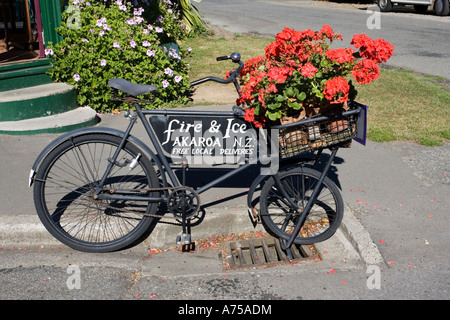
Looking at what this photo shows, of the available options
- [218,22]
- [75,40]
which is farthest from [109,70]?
[218,22]

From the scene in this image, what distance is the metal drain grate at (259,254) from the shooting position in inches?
156

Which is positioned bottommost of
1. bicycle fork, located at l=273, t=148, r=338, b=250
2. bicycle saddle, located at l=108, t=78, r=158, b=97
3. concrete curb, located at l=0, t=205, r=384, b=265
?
concrete curb, located at l=0, t=205, r=384, b=265

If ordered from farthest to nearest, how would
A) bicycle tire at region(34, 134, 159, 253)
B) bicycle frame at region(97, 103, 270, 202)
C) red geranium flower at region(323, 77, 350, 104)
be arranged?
bicycle tire at region(34, 134, 159, 253) → bicycle frame at region(97, 103, 270, 202) → red geranium flower at region(323, 77, 350, 104)

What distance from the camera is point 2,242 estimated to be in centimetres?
421

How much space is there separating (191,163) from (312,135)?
944mm

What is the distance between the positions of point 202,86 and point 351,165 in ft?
13.1

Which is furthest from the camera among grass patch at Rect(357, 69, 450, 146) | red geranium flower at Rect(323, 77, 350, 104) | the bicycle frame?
grass patch at Rect(357, 69, 450, 146)

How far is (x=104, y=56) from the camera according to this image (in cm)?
703

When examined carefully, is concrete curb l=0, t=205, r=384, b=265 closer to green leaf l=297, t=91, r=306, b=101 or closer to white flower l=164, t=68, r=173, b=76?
green leaf l=297, t=91, r=306, b=101

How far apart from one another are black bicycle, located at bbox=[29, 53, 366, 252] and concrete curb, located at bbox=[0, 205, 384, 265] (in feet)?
0.35

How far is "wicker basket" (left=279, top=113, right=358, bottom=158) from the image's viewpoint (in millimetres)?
3678

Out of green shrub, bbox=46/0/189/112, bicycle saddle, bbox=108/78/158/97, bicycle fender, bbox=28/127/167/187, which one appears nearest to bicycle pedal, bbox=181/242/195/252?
bicycle fender, bbox=28/127/167/187

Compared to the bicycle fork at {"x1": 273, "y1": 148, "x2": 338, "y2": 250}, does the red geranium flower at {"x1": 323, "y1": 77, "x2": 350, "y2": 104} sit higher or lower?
higher
